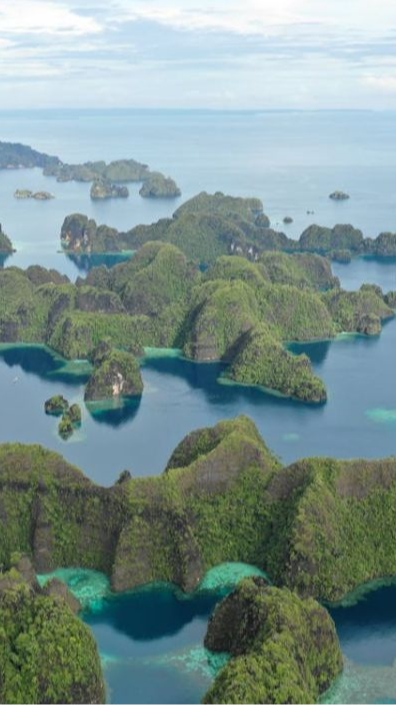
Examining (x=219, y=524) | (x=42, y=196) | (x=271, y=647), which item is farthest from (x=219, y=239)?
(x=271, y=647)

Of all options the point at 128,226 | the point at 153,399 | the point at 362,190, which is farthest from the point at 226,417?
the point at 362,190

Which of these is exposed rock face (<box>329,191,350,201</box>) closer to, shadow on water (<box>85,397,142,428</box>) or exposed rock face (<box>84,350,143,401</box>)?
exposed rock face (<box>84,350,143,401</box>)

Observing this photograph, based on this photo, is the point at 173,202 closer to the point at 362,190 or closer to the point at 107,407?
the point at 362,190

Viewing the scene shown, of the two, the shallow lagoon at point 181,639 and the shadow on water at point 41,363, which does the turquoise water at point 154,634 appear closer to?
the shallow lagoon at point 181,639

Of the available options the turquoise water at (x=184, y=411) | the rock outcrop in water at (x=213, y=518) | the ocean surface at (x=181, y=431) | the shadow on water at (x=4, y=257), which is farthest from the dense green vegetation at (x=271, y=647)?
the shadow on water at (x=4, y=257)

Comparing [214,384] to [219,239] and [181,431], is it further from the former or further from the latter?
[219,239]

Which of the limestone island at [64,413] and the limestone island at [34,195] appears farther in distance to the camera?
the limestone island at [34,195]

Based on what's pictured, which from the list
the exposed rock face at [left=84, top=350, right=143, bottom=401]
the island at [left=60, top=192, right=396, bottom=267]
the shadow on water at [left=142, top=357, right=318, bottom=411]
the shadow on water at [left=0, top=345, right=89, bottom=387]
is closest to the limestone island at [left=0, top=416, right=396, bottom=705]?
the shadow on water at [left=142, top=357, right=318, bottom=411]
